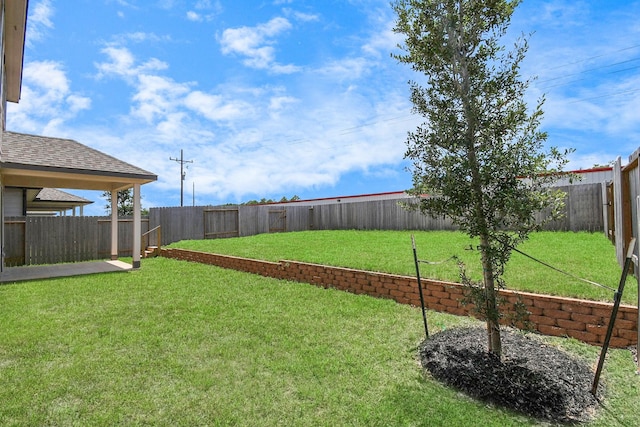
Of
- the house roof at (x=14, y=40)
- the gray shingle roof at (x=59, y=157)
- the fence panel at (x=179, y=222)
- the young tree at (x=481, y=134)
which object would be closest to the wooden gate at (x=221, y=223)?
the fence panel at (x=179, y=222)

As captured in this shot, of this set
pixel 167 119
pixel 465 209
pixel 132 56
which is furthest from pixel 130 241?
pixel 465 209

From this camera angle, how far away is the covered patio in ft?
27.9

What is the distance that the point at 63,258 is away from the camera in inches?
494

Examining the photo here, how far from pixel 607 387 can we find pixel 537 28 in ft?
10.7

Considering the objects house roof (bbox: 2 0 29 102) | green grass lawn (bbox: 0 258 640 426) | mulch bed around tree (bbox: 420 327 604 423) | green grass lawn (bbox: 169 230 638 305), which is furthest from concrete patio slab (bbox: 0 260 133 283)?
mulch bed around tree (bbox: 420 327 604 423)

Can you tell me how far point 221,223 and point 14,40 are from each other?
1037 cm

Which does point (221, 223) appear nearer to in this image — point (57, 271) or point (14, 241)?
point (14, 241)

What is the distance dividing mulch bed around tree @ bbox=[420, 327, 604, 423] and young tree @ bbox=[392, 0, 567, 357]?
277 mm

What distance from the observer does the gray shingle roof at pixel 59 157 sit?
8.49 meters

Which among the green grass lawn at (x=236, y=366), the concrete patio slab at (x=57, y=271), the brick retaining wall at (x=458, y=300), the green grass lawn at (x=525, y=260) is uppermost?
the green grass lawn at (x=525, y=260)

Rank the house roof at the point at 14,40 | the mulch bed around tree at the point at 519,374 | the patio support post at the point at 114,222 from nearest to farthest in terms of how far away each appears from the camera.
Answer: the mulch bed around tree at the point at 519,374
the house roof at the point at 14,40
the patio support post at the point at 114,222

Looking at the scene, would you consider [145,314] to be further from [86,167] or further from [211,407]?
[86,167]

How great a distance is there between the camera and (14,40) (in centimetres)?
891

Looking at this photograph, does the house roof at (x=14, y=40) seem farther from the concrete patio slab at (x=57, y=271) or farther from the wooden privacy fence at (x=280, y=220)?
the wooden privacy fence at (x=280, y=220)
